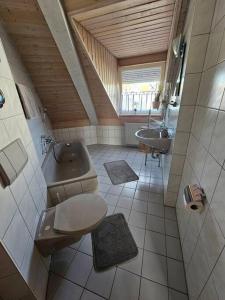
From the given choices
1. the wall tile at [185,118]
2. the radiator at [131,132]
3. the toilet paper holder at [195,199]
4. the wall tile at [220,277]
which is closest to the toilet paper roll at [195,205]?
the toilet paper holder at [195,199]

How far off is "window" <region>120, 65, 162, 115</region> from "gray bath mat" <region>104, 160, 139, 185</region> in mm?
1435

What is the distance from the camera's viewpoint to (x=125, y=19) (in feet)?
5.10

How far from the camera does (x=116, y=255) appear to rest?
4.30 feet

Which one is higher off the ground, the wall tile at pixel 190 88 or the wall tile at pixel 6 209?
the wall tile at pixel 190 88

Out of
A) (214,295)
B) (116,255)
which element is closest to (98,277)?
(116,255)

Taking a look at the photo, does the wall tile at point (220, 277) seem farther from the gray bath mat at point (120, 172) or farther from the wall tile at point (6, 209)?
the gray bath mat at point (120, 172)

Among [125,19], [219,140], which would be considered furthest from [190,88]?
[125,19]

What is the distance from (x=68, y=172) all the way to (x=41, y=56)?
190cm

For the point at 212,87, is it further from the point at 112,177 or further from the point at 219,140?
the point at 112,177

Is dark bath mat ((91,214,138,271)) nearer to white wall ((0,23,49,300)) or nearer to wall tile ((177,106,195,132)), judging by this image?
white wall ((0,23,49,300))

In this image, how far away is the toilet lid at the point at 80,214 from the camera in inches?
42.5

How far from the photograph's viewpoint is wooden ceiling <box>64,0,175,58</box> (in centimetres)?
136

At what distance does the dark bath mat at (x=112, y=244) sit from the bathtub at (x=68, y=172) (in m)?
0.49

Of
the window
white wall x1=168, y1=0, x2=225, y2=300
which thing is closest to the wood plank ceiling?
the window
